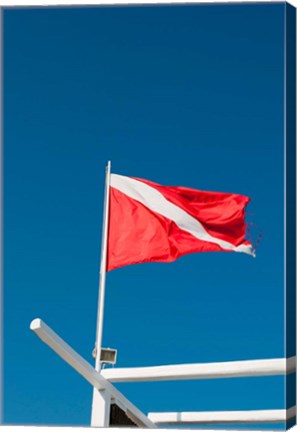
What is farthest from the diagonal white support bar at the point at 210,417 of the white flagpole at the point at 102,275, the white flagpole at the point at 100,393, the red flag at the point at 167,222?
the red flag at the point at 167,222

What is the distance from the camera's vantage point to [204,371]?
43.5 ft

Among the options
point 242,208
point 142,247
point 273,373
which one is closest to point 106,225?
point 142,247

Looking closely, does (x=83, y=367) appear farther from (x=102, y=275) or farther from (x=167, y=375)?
(x=102, y=275)

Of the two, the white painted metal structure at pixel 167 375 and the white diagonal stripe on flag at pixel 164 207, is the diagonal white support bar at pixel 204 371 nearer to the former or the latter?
the white painted metal structure at pixel 167 375

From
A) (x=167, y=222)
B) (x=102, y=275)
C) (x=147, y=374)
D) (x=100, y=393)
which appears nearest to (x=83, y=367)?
(x=100, y=393)

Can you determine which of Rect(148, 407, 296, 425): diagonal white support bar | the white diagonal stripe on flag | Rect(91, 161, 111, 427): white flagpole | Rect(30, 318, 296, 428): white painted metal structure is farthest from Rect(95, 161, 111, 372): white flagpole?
Rect(148, 407, 296, 425): diagonal white support bar

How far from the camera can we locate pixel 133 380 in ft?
45.0

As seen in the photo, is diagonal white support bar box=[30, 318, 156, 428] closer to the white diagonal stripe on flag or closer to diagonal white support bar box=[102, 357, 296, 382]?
diagonal white support bar box=[102, 357, 296, 382]

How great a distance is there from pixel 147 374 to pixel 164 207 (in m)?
1.83

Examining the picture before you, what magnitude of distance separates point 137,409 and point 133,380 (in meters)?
0.56

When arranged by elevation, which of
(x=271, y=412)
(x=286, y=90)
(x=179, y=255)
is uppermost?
(x=286, y=90)

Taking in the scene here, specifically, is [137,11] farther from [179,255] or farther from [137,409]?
[137,409]

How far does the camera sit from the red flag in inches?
539

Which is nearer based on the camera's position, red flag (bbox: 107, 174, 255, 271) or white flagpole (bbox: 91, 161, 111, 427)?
white flagpole (bbox: 91, 161, 111, 427)
